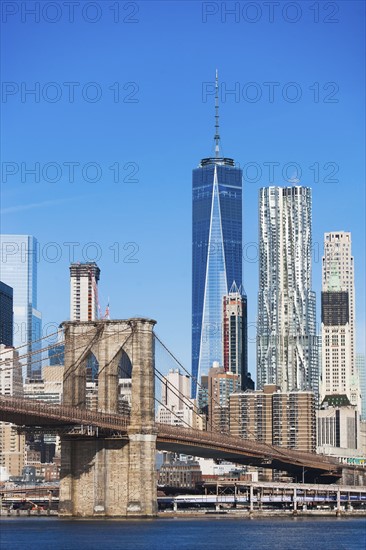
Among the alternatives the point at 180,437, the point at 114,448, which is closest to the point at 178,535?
the point at 114,448

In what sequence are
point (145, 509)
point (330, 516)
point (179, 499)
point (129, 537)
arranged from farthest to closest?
point (179, 499)
point (330, 516)
point (145, 509)
point (129, 537)

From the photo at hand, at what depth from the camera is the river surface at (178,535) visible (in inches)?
3425

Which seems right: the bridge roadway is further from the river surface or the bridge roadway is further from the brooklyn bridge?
the river surface

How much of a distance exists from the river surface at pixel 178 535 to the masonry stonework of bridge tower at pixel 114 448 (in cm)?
247

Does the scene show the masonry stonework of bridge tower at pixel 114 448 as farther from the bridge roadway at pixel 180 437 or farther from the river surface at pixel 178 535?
the river surface at pixel 178 535

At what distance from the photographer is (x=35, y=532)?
99250 mm

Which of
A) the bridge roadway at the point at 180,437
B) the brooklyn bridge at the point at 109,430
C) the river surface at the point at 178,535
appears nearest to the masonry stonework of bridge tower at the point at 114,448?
the brooklyn bridge at the point at 109,430

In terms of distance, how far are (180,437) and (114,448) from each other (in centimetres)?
1023

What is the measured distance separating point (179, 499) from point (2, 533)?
55.1 meters

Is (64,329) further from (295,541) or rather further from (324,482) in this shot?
(324,482)

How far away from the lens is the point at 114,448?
111188 millimetres

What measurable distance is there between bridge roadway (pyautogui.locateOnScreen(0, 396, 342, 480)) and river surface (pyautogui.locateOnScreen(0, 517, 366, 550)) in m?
6.96

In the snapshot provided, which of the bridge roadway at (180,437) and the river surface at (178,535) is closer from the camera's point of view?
the river surface at (178,535)

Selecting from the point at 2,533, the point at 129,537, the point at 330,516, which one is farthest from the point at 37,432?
the point at 330,516
